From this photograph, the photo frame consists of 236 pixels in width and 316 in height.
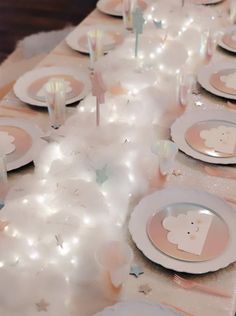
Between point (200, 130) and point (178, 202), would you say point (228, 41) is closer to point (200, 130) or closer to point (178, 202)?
point (200, 130)

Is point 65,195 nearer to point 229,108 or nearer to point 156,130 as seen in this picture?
point 156,130

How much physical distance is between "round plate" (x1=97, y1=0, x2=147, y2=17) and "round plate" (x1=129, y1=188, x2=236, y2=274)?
1208 millimetres

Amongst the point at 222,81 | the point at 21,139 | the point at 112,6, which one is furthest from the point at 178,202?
the point at 112,6

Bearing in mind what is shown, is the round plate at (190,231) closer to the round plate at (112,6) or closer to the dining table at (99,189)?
the dining table at (99,189)

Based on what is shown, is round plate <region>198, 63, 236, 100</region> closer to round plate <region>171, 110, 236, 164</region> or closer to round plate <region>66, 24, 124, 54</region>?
round plate <region>171, 110, 236, 164</region>

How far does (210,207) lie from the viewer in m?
1.35

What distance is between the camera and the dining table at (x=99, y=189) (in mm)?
1134

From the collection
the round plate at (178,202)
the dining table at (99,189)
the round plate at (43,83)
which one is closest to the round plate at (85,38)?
the dining table at (99,189)

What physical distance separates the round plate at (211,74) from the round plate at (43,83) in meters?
0.39

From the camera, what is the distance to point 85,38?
7.04 ft

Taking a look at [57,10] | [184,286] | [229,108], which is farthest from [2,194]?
[57,10]

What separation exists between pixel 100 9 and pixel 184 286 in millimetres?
1564

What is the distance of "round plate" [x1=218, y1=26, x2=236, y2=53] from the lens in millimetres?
2108

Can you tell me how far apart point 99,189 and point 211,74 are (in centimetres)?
77
